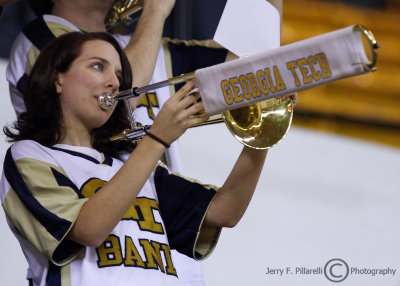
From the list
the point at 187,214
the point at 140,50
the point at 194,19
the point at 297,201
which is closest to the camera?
the point at 187,214

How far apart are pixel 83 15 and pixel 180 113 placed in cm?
67

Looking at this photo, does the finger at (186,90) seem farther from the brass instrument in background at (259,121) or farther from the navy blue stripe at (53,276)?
the navy blue stripe at (53,276)

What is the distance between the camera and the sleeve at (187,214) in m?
1.58

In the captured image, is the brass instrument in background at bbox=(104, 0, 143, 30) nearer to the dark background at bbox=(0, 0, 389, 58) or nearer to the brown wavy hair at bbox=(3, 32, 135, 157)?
the brown wavy hair at bbox=(3, 32, 135, 157)

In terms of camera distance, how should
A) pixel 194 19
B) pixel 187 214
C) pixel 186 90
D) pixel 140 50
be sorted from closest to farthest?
pixel 186 90
pixel 187 214
pixel 140 50
pixel 194 19

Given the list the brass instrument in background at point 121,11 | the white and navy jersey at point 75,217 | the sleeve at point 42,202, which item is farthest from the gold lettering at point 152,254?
the brass instrument in background at point 121,11

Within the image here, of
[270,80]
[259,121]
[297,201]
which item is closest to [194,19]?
[297,201]

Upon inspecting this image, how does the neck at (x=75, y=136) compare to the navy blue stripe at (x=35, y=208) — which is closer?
the navy blue stripe at (x=35, y=208)

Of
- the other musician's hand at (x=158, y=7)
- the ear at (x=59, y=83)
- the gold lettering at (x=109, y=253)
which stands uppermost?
the other musician's hand at (x=158, y=7)

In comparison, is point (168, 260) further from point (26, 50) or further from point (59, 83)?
point (26, 50)

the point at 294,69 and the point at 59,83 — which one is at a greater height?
the point at 59,83

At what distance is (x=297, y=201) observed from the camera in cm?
256

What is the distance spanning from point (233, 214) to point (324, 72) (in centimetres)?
42

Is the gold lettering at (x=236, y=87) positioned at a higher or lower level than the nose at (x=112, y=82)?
lower
